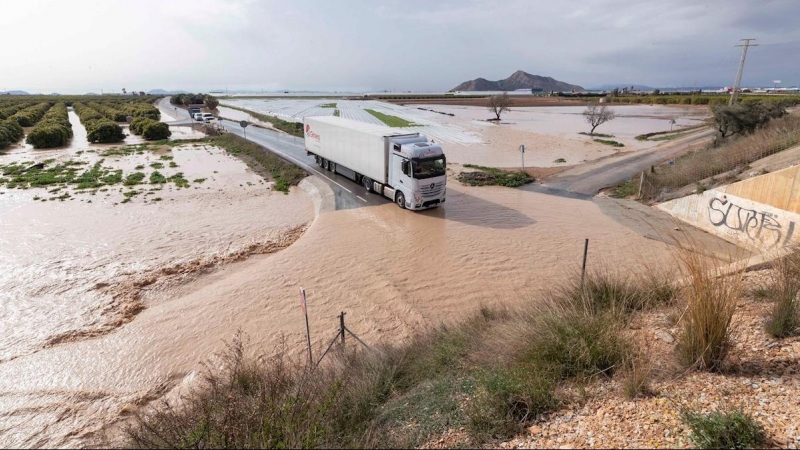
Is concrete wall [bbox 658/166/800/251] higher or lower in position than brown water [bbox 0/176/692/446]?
higher

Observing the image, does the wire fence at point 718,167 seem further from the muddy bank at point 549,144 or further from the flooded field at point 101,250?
the flooded field at point 101,250

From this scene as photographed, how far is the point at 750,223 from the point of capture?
13984mm

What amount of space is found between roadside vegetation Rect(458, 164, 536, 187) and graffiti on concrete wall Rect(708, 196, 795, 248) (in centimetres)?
1057

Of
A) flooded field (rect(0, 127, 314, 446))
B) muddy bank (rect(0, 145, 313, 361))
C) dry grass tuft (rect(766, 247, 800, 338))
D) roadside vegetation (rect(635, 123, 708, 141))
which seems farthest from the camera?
roadside vegetation (rect(635, 123, 708, 141))

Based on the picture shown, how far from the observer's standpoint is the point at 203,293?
12.2 metres

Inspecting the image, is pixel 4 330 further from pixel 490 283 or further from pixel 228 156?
pixel 228 156

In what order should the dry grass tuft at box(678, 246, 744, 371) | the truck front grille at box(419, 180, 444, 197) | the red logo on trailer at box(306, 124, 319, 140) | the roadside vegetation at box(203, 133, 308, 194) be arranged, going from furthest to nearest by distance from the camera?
the red logo on trailer at box(306, 124, 319, 140) → the roadside vegetation at box(203, 133, 308, 194) → the truck front grille at box(419, 180, 444, 197) → the dry grass tuft at box(678, 246, 744, 371)

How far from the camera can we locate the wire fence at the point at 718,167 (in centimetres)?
1866

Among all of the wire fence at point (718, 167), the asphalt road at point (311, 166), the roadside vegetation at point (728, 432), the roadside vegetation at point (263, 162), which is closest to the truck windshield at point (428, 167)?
the asphalt road at point (311, 166)

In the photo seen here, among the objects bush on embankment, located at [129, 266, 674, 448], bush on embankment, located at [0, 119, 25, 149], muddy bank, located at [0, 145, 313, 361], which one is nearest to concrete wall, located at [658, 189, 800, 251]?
bush on embankment, located at [129, 266, 674, 448]

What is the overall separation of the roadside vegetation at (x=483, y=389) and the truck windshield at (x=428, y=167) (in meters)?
11.8

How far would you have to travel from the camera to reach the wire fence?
734 inches

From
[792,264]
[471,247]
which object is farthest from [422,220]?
[792,264]

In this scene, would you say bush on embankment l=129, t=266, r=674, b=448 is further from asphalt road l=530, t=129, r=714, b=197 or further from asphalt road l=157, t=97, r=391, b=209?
asphalt road l=530, t=129, r=714, b=197
